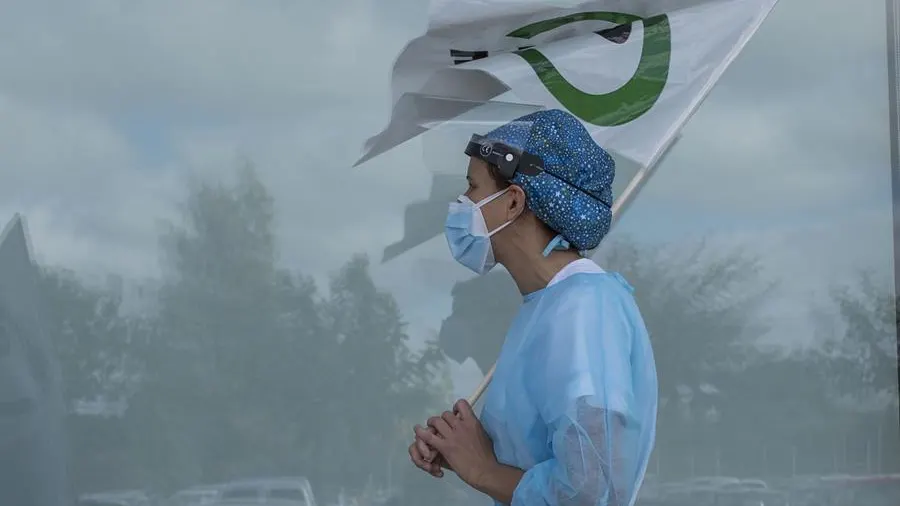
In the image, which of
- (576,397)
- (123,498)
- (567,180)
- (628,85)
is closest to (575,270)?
(567,180)

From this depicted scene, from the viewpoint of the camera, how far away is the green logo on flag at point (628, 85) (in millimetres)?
2332

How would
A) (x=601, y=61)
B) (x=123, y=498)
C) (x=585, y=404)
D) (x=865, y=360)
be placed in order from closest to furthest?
(x=585, y=404), (x=601, y=61), (x=123, y=498), (x=865, y=360)

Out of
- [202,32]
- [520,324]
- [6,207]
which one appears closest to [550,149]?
[520,324]

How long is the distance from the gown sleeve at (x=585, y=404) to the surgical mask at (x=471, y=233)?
0.18 metres

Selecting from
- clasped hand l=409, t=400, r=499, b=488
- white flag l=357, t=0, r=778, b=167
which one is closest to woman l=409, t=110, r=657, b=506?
clasped hand l=409, t=400, r=499, b=488

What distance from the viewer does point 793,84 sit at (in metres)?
3.08

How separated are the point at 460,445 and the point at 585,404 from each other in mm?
270

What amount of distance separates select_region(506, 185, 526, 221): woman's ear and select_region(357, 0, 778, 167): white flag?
2.42 ft

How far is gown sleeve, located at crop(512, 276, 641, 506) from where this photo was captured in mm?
1368

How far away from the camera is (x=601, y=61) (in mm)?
2340

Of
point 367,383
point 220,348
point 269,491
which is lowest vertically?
point 269,491

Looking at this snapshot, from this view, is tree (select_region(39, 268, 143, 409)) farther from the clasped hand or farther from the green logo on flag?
the clasped hand

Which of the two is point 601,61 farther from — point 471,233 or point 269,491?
point 269,491

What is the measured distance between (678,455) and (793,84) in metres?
1.11
